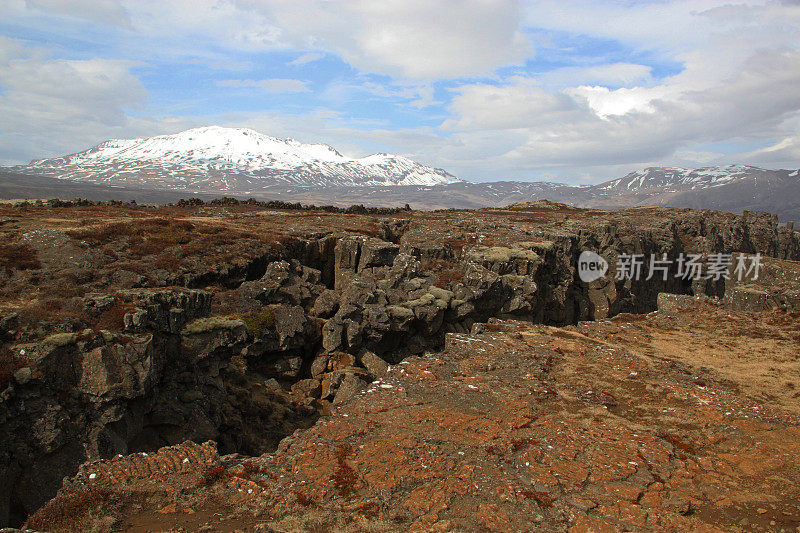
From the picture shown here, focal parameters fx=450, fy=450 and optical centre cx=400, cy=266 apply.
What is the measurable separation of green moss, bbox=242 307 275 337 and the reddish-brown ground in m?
8.09

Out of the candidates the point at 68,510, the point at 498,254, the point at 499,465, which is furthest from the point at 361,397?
the point at 498,254

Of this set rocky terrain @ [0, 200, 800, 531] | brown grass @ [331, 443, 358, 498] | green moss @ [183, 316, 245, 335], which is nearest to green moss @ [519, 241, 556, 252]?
rocky terrain @ [0, 200, 800, 531]

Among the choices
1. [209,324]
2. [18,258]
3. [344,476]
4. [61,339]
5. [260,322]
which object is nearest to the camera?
[344,476]

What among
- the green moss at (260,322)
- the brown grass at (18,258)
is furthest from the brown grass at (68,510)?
the brown grass at (18,258)

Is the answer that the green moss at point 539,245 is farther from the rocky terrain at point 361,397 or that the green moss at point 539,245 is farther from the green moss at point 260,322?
the green moss at point 260,322

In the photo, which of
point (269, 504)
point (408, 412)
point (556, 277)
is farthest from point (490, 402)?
point (556, 277)

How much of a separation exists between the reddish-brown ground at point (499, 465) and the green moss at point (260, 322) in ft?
26.5

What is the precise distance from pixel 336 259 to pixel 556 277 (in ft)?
73.1

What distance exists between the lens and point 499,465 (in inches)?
530

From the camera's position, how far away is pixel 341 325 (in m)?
25.9

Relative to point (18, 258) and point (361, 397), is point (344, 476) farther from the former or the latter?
point (18, 258)

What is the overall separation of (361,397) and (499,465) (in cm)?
698

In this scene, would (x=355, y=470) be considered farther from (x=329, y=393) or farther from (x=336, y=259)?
(x=336, y=259)

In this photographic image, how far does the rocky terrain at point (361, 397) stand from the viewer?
1170cm
